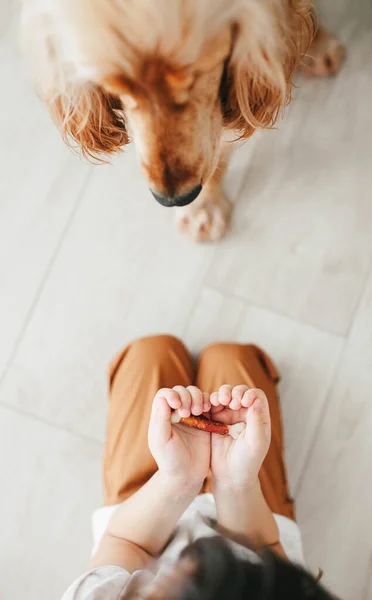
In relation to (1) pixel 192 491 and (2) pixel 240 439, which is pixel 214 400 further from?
(1) pixel 192 491

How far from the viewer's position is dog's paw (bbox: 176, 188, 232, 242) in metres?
1.35

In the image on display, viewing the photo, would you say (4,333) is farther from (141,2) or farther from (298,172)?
(141,2)

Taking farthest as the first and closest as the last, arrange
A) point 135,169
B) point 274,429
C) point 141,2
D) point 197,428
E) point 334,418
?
point 135,169 < point 334,418 < point 274,429 < point 197,428 < point 141,2

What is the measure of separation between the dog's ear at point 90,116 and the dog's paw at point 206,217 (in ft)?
1.05

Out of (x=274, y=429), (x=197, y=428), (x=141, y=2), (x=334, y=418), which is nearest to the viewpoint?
(x=141, y=2)

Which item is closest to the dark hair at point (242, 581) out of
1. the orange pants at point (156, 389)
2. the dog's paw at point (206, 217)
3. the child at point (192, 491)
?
the child at point (192, 491)

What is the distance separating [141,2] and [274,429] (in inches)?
31.7

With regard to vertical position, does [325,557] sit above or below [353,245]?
below

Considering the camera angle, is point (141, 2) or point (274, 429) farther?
point (274, 429)

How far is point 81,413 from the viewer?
1366mm

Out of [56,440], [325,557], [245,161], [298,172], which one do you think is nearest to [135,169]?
[245,161]

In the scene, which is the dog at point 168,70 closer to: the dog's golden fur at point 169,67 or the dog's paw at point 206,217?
the dog's golden fur at point 169,67

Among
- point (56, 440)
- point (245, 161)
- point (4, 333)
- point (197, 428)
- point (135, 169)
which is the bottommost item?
point (56, 440)

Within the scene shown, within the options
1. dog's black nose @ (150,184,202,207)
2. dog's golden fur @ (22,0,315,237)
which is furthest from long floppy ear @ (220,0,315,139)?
dog's black nose @ (150,184,202,207)
